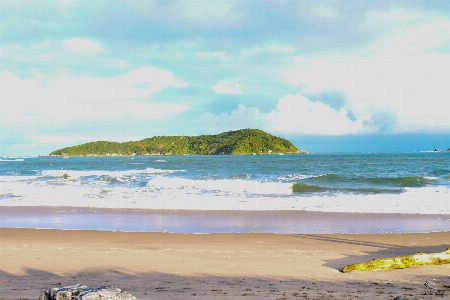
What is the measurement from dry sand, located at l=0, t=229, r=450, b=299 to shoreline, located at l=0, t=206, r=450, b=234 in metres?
1.12

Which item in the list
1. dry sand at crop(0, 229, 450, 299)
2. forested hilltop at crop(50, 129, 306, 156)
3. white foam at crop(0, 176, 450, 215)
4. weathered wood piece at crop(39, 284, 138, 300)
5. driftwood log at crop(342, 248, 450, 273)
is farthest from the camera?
forested hilltop at crop(50, 129, 306, 156)

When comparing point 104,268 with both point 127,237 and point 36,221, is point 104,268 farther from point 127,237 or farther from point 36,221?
point 36,221

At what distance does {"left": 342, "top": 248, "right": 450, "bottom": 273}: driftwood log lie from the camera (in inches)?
279

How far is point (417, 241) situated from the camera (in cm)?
1002

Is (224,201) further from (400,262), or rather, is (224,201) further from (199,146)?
(199,146)

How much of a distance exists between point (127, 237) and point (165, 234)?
3.53 feet

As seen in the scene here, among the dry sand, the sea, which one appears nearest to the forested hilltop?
the sea

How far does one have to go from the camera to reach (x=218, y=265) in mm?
7688

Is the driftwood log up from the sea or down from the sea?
up

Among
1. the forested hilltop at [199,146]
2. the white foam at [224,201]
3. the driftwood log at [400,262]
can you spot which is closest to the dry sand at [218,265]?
the driftwood log at [400,262]

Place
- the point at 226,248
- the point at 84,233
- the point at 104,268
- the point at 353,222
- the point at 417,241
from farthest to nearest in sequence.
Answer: the point at 353,222
the point at 84,233
the point at 417,241
the point at 226,248
the point at 104,268

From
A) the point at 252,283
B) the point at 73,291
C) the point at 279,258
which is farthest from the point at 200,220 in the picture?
the point at 73,291

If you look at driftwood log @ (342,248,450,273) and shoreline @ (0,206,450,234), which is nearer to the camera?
driftwood log @ (342,248,450,273)

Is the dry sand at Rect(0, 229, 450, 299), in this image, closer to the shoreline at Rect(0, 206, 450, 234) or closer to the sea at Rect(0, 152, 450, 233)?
the shoreline at Rect(0, 206, 450, 234)
